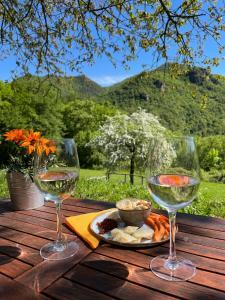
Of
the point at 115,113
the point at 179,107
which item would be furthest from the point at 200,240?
the point at 179,107

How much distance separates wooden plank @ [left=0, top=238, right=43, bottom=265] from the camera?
1.06m

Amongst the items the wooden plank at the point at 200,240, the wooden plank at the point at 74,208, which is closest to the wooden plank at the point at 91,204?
the wooden plank at the point at 74,208

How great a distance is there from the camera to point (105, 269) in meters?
0.97

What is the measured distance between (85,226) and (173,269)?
19.0 inches

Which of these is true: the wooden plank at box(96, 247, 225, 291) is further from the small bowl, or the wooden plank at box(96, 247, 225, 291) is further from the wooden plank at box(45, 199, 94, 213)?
the wooden plank at box(45, 199, 94, 213)

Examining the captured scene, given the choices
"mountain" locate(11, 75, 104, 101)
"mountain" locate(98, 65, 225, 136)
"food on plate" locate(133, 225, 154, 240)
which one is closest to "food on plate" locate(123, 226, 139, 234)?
"food on plate" locate(133, 225, 154, 240)

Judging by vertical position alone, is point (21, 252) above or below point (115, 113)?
below

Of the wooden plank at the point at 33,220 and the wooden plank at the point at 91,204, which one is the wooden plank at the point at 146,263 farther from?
the wooden plank at the point at 91,204

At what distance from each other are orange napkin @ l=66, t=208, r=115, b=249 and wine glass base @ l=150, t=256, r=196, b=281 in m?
0.26

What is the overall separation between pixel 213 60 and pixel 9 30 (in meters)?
3.29

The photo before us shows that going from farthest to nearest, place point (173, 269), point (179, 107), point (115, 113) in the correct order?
1. point (179, 107)
2. point (115, 113)
3. point (173, 269)

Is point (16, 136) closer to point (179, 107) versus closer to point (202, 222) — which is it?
point (202, 222)

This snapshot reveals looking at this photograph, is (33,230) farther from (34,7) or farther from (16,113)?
(16,113)

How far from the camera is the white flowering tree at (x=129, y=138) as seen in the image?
1619 centimetres
